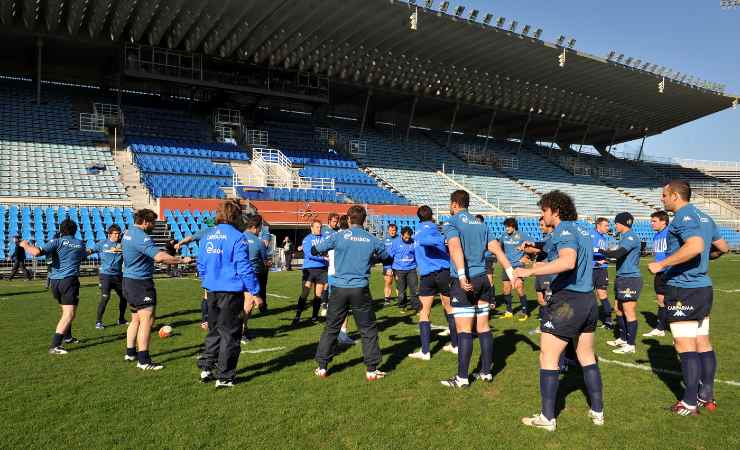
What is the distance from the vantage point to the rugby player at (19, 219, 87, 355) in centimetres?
747

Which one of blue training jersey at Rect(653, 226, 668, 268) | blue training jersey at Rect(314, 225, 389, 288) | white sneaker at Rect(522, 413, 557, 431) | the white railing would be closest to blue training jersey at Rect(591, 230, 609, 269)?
blue training jersey at Rect(653, 226, 668, 268)

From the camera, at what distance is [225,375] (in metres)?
5.84

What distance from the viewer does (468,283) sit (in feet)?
19.1

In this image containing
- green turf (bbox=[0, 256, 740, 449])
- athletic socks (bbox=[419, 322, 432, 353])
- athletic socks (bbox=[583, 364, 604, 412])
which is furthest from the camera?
athletic socks (bbox=[419, 322, 432, 353])

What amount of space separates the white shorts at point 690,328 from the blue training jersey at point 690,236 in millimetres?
379

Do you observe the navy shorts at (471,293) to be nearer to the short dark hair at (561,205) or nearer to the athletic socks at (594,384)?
the short dark hair at (561,205)

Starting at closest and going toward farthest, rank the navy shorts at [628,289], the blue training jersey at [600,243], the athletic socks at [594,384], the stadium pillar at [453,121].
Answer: the athletic socks at [594,384] → the navy shorts at [628,289] → the blue training jersey at [600,243] → the stadium pillar at [453,121]

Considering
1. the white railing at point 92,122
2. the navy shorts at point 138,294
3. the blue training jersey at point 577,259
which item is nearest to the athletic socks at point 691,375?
the blue training jersey at point 577,259

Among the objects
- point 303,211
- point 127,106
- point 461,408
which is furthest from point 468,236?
point 127,106

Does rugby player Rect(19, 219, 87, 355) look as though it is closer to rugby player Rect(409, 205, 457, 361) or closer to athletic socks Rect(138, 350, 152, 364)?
athletic socks Rect(138, 350, 152, 364)

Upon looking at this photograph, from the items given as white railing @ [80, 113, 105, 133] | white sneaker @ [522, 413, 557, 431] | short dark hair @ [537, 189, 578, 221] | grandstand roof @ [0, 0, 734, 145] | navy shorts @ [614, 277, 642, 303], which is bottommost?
white sneaker @ [522, 413, 557, 431]

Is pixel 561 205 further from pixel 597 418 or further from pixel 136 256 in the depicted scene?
pixel 136 256

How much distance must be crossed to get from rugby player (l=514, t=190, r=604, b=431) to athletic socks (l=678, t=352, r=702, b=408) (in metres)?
1.01

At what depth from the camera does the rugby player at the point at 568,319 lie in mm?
4609
